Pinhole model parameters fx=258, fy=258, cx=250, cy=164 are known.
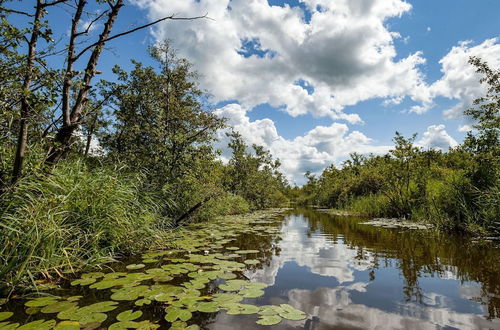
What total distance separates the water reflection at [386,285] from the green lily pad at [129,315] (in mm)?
752

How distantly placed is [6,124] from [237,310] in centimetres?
474

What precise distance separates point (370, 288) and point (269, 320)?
1.85m

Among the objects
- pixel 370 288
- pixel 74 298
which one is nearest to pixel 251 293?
pixel 370 288

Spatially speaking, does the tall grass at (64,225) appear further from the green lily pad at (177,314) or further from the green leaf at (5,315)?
the green lily pad at (177,314)

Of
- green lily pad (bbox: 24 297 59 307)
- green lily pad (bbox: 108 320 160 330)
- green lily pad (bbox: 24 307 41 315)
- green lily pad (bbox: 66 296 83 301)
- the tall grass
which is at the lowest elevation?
green lily pad (bbox: 24 307 41 315)

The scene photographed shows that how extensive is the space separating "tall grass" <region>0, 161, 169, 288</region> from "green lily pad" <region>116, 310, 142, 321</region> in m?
1.31

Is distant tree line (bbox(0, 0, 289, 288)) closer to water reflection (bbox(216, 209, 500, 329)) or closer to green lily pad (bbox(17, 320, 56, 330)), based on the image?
green lily pad (bbox(17, 320, 56, 330))

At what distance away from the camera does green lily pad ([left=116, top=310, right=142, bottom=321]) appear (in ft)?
8.09

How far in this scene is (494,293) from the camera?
330 cm

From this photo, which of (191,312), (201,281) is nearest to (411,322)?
(191,312)

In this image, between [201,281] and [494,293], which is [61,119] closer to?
[201,281]

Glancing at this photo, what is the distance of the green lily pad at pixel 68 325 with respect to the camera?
7.50ft

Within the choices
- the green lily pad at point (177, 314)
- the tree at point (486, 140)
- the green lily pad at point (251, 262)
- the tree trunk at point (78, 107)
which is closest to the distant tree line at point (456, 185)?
the tree at point (486, 140)

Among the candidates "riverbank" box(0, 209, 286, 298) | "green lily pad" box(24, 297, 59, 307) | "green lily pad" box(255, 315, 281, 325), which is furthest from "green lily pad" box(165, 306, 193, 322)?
"riverbank" box(0, 209, 286, 298)
